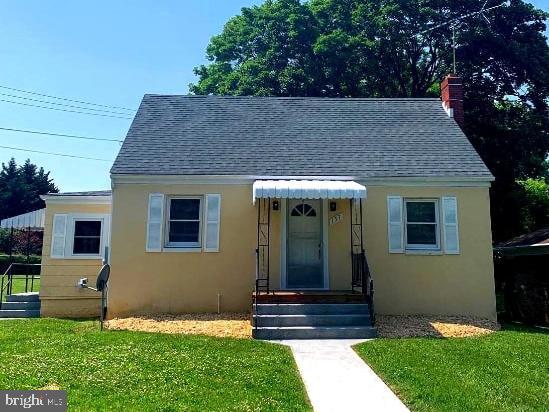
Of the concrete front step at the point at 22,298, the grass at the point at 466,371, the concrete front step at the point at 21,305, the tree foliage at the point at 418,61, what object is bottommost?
the grass at the point at 466,371

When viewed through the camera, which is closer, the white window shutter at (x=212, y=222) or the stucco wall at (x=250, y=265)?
the stucco wall at (x=250, y=265)

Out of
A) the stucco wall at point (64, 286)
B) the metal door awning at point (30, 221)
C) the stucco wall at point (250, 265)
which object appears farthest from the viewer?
the metal door awning at point (30, 221)

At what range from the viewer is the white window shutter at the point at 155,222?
12.4 metres

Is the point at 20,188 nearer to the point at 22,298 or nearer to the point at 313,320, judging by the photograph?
the point at 22,298

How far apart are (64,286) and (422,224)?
418 inches

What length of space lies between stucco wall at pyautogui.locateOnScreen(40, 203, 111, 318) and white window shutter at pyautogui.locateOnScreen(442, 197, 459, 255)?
33.7 ft

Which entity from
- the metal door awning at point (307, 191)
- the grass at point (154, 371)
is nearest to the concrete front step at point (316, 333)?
the grass at point (154, 371)

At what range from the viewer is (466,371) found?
679 centimetres

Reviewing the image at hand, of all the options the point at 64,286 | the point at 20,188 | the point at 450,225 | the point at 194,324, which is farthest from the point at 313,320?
the point at 20,188

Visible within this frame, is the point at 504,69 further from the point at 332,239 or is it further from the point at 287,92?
the point at 332,239

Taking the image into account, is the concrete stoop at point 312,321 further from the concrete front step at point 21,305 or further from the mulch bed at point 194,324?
the concrete front step at point 21,305

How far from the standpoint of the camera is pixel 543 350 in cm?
838

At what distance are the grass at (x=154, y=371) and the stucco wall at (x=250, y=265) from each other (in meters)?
2.84

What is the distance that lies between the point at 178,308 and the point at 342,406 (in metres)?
7.63
